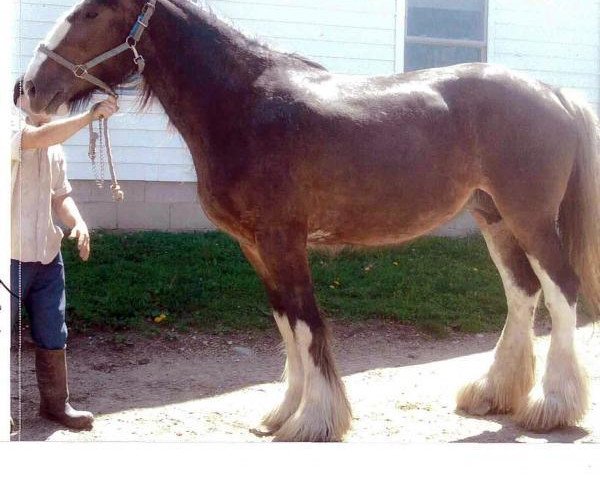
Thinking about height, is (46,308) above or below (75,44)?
below

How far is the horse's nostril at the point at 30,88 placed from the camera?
328 cm

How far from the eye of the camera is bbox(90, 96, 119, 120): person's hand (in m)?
3.37

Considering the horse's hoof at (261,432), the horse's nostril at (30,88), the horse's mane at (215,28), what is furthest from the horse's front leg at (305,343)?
the horse's nostril at (30,88)

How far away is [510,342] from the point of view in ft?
12.7

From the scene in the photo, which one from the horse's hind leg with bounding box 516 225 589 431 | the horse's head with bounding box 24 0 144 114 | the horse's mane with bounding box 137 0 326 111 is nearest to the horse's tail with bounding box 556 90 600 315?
the horse's hind leg with bounding box 516 225 589 431

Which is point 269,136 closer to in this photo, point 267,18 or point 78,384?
point 267,18

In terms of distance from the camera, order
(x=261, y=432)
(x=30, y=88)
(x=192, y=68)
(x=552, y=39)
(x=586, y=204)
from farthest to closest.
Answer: (x=552, y=39) < (x=586, y=204) < (x=261, y=432) < (x=192, y=68) < (x=30, y=88)

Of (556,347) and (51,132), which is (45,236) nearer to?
(51,132)

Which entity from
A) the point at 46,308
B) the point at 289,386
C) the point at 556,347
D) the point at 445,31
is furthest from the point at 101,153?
the point at 556,347

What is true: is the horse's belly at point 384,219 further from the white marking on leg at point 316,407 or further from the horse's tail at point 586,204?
the horse's tail at point 586,204

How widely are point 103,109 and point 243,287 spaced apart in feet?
3.99

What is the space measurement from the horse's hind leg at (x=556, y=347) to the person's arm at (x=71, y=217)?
208 centimetres

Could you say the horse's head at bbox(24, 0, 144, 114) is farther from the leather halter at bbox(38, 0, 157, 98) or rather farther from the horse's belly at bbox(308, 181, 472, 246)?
the horse's belly at bbox(308, 181, 472, 246)

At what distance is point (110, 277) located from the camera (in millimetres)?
3865
